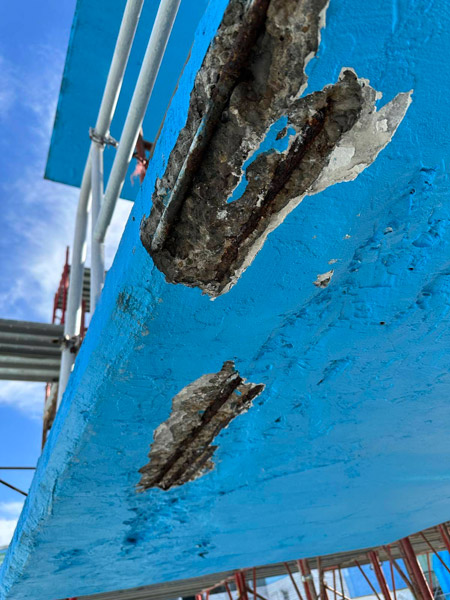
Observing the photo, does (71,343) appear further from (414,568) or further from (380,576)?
(380,576)

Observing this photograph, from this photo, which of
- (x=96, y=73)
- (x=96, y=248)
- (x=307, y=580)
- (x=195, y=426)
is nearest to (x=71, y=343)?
(x=96, y=248)

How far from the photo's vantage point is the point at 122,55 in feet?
9.58

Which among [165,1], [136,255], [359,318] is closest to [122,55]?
[165,1]

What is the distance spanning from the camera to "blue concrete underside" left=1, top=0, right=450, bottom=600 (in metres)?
0.88

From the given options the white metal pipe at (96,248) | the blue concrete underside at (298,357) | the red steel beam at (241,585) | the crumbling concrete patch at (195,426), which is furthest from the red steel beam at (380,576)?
the white metal pipe at (96,248)

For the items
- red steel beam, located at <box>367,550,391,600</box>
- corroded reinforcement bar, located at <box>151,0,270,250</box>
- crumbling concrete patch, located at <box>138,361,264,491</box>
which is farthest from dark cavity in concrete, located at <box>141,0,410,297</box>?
red steel beam, located at <box>367,550,391,600</box>

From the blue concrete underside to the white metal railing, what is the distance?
1068 mm

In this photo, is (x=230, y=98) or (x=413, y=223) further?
(x=413, y=223)

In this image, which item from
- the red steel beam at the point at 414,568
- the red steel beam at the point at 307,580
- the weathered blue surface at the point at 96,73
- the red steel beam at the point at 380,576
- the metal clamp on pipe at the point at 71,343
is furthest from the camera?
the red steel beam at the point at 307,580

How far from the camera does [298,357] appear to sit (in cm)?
150

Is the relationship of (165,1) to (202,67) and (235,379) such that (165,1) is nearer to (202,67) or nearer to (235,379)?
(202,67)

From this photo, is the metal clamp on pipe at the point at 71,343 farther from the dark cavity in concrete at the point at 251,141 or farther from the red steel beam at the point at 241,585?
the red steel beam at the point at 241,585

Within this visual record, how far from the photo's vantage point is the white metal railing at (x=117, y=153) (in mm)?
2254

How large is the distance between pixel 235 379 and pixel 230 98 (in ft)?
3.40
